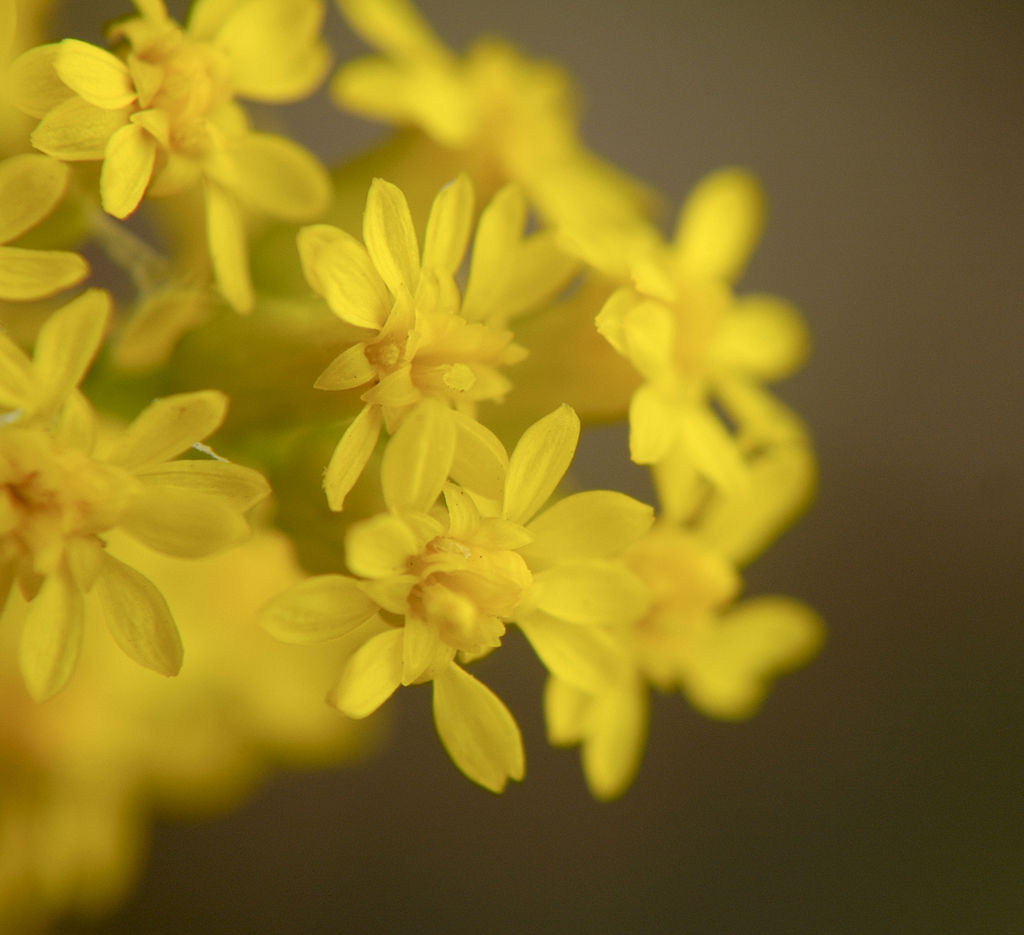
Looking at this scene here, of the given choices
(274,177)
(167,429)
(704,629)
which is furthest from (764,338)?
(167,429)

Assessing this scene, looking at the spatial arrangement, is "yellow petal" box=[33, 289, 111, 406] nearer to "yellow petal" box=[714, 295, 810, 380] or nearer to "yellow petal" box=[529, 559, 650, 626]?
"yellow petal" box=[529, 559, 650, 626]

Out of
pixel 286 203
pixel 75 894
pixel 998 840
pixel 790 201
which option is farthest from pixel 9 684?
pixel 790 201

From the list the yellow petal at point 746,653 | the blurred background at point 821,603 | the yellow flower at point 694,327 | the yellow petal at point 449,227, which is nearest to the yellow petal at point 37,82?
the yellow petal at point 449,227

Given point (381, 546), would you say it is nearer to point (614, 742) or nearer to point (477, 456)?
point (477, 456)

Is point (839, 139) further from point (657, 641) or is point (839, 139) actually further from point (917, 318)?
point (657, 641)

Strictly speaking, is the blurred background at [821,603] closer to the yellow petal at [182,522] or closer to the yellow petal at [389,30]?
the yellow petal at [389,30]

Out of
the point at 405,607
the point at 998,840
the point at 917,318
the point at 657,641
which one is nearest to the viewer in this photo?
the point at 405,607

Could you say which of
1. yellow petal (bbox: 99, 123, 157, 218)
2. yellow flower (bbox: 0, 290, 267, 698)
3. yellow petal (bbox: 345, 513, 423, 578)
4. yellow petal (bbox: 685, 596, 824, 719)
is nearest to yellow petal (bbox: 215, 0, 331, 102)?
yellow petal (bbox: 99, 123, 157, 218)

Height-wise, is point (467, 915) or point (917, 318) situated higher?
point (917, 318)
